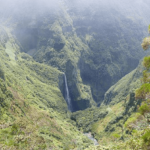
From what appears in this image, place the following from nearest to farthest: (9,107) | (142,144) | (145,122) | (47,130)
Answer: (142,144), (145,122), (9,107), (47,130)

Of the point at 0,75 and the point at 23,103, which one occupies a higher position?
the point at 0,75

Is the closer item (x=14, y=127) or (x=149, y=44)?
(x=149, y=44)

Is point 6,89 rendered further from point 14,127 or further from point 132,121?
point 132,121

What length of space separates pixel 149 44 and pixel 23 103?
149651 mm

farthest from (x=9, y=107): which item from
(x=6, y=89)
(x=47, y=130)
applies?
(x=47, y=130)

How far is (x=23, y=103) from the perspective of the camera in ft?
533

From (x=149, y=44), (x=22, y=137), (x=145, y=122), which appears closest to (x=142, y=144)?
(x=145, y=122)

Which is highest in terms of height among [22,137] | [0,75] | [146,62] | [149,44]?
[0,75]

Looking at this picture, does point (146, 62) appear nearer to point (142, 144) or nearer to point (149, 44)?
point (149, 44)

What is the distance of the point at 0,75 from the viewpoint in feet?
527

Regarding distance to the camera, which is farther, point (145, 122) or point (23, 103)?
point (23, 103)

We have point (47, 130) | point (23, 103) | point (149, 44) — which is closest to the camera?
point (149, 44)

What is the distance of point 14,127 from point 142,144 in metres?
18.5

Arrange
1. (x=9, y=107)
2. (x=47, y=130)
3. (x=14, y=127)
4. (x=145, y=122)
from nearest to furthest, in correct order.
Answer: (x=145, y=122), (x=14, y=127), (x=9, y=107), (x=47, y=130)
